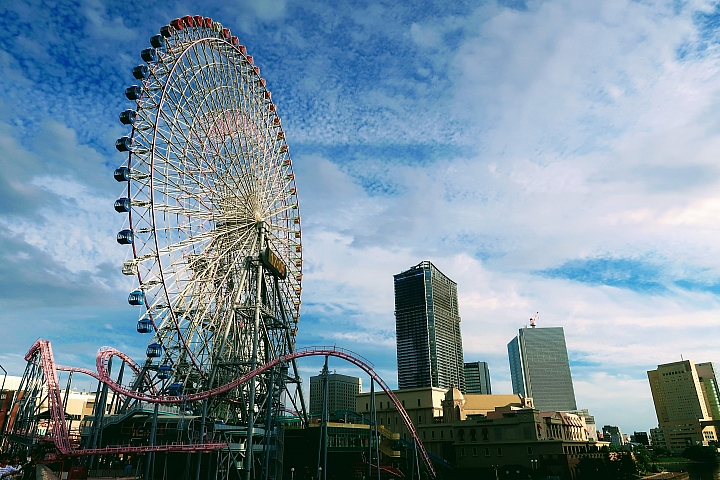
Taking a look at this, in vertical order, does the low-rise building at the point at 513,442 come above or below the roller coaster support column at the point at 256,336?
below

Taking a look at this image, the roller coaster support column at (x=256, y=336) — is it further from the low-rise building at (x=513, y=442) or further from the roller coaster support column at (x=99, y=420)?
the low-rise building at (x=513, y=442)

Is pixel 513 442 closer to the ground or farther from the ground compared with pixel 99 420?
closer to the ground

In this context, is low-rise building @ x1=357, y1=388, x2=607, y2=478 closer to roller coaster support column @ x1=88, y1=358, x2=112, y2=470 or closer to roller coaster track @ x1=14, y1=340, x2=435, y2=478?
roller coaster track @ x1=14, y1=340, x2=435, y2=478

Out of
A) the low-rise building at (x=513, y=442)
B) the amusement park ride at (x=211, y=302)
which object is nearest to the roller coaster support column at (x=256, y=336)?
the amusement park ride at (x=211, y=302)

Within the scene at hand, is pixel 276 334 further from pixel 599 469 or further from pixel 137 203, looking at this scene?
pixel 599 469

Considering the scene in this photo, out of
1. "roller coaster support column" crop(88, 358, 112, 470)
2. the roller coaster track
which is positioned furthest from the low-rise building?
"roller coaster support column" crop(88, 358, 112, 470)

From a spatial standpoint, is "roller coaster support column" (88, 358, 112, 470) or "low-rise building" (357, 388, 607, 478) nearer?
"roller coaster support column" (88, 358, 112, 470)

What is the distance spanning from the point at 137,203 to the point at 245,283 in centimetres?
1785

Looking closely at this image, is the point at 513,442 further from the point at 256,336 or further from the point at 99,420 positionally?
the point at 99,420

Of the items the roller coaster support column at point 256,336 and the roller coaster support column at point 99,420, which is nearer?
the roller coaster support column at point 256,336

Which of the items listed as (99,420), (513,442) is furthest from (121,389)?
(513,442)

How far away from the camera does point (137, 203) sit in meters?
49.6

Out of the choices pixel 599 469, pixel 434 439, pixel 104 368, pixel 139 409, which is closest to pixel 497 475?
pixel 599 469

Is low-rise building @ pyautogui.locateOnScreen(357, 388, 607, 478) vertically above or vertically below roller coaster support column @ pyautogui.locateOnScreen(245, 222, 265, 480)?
below
